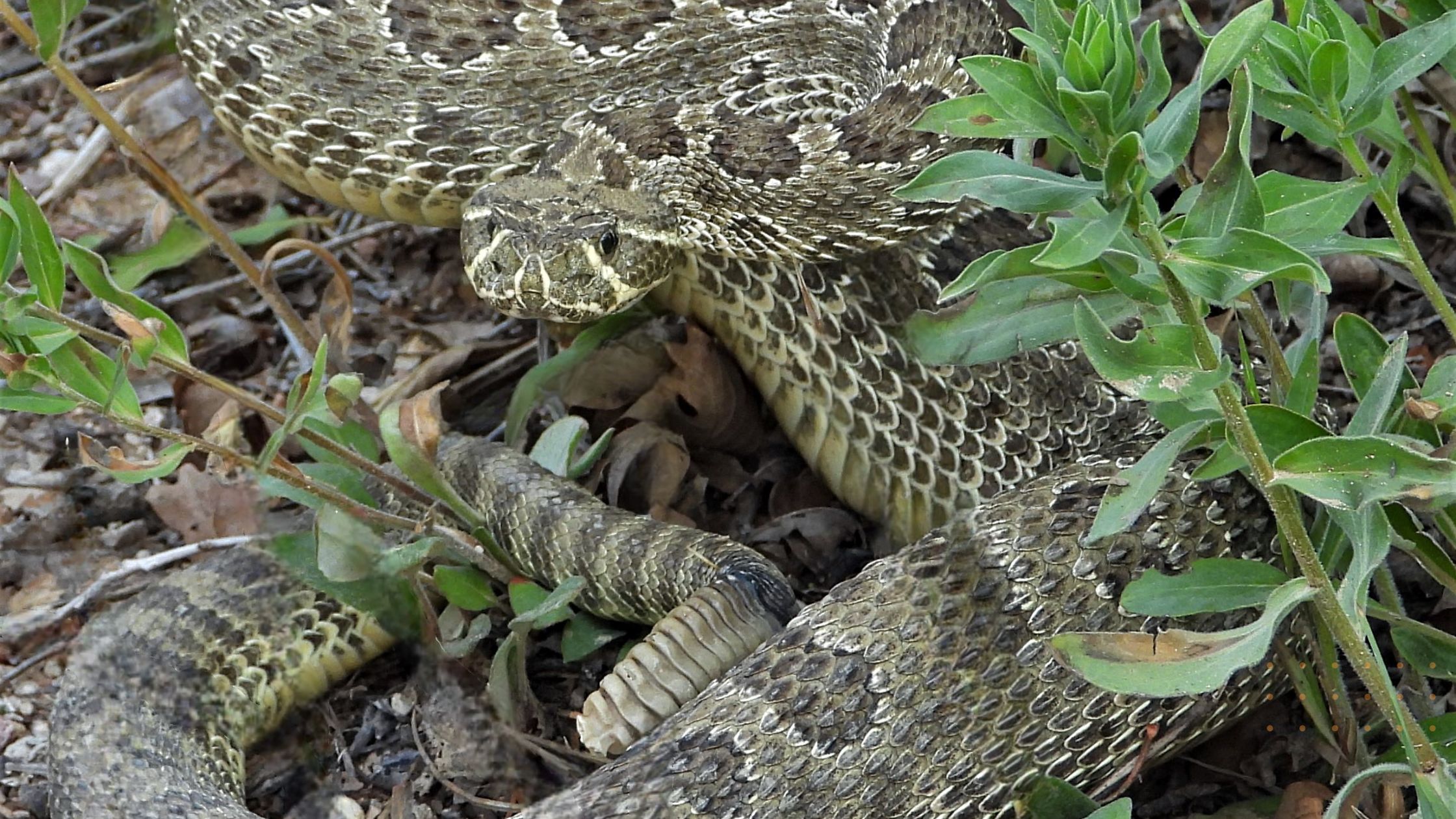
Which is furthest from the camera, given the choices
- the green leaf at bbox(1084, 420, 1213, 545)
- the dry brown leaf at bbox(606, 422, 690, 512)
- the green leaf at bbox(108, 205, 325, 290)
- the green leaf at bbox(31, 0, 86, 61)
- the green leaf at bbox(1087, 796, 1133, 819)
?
the green leaf at bbox(108, 205, 325, 290)

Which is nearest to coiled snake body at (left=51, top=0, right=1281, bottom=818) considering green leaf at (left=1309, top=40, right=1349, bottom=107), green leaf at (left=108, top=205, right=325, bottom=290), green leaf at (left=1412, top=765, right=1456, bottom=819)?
green leaf at (left=108, top=205, right=325, bottom=290)

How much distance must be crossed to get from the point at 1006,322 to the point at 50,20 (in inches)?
97.2

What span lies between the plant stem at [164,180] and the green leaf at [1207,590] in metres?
2.60

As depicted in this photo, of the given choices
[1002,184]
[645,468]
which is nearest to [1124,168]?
[1002,184]

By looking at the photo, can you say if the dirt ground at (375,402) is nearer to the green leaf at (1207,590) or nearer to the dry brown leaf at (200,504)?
the dry brown leaf at (200,504)

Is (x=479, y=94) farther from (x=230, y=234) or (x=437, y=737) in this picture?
(x=437, y=737)

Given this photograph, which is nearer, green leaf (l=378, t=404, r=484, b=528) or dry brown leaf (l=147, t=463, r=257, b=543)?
green leaf (l=378, t=404, r=484, b=528)

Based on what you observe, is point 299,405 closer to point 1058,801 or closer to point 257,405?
point 257,405

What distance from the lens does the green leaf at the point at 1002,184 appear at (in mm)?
2438

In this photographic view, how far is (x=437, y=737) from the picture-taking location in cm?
345

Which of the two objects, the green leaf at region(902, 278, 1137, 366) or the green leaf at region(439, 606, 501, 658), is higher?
the green leaf at region(902, 278, 1137, 366)

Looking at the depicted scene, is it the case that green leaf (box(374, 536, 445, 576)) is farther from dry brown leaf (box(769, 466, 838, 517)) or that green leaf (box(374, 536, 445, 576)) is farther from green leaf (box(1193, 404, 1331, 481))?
green leaf (box(1193, 404, 1331, 481))

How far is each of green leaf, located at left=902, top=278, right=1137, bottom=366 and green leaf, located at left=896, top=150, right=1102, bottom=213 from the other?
33cm

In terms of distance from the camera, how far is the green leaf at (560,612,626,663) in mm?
3748
